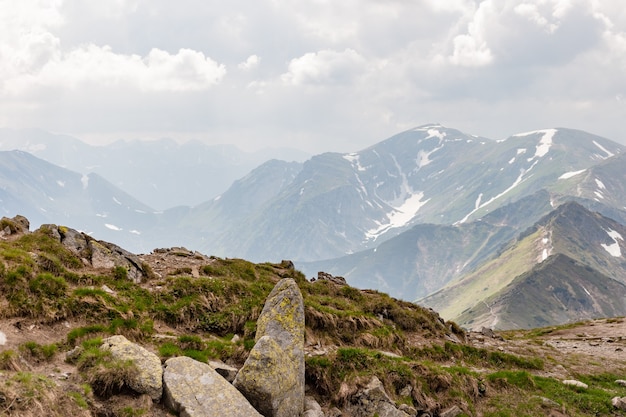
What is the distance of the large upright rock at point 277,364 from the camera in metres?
17.9

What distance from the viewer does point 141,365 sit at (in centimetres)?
1692

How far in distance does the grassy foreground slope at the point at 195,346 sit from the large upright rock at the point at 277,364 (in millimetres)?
2357

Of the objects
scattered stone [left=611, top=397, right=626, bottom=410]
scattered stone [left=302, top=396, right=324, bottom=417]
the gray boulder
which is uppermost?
the gray boulder

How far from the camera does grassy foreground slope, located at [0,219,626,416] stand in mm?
16078

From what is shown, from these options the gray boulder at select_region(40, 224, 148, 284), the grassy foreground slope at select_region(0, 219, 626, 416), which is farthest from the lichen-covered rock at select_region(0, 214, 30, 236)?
the grassy foreground slope at select_region(0, 219, 626, 416)

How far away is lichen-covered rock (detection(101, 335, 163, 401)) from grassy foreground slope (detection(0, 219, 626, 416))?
1.43 feet

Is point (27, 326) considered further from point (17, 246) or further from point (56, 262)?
point (17, 246)

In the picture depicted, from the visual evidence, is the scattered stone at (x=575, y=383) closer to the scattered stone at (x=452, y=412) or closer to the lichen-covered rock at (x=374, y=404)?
the scattered stone at (x=452, y=412)

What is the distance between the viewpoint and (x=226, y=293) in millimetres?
28516

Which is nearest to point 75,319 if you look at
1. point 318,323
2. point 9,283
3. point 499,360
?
point 9,283

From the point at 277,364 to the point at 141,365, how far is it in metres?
5.94

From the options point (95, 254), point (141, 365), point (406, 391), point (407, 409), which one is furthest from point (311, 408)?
point (95, 254)

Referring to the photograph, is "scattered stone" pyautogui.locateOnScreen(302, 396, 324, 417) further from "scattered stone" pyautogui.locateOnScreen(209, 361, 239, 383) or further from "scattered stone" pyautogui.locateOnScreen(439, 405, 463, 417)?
"scattered stone" pyautogui.locateOnScreen(439, 405, 463, 417)

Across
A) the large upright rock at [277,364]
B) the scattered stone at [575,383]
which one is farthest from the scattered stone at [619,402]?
the large upright rock at [277,364]
